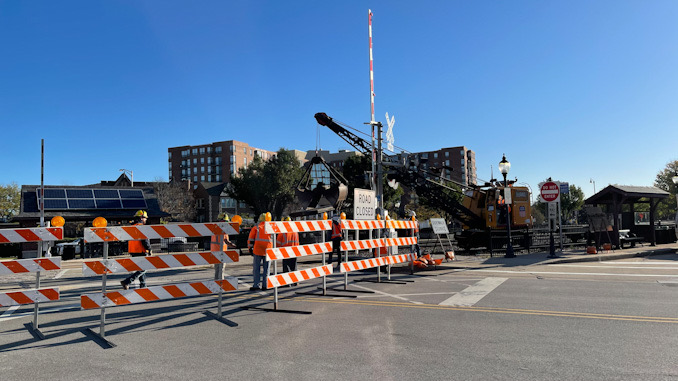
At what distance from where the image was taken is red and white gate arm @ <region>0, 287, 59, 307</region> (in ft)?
19.3

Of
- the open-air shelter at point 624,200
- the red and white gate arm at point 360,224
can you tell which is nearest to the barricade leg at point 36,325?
the red and white gate arm at point 360,224

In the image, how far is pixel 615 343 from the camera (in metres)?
5.35

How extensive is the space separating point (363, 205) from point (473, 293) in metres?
4.11

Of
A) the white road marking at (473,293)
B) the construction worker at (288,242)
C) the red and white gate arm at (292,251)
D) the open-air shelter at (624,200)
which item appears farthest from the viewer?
the open-air shelter at (624,200)

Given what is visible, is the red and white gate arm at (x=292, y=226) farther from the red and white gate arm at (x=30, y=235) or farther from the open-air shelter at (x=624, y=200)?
the open-air shelter at (x=624, y=200)

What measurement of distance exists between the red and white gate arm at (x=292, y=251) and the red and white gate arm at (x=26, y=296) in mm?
3154

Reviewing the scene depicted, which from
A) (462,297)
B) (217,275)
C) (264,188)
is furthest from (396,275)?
(264,188)

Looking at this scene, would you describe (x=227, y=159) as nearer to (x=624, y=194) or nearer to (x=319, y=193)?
(x=319, y=193)

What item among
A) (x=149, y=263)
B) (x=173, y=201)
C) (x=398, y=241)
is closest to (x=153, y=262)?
(x=149, y=263)

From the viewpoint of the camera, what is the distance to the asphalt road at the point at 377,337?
4.53m

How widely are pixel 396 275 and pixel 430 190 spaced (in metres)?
14.1

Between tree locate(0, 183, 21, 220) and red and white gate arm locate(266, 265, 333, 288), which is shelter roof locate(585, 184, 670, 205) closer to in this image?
red and white gate arm locate(266, 265, 333, 288)

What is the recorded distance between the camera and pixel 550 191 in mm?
17062

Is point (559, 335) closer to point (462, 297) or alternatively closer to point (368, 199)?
point (462, 297)
